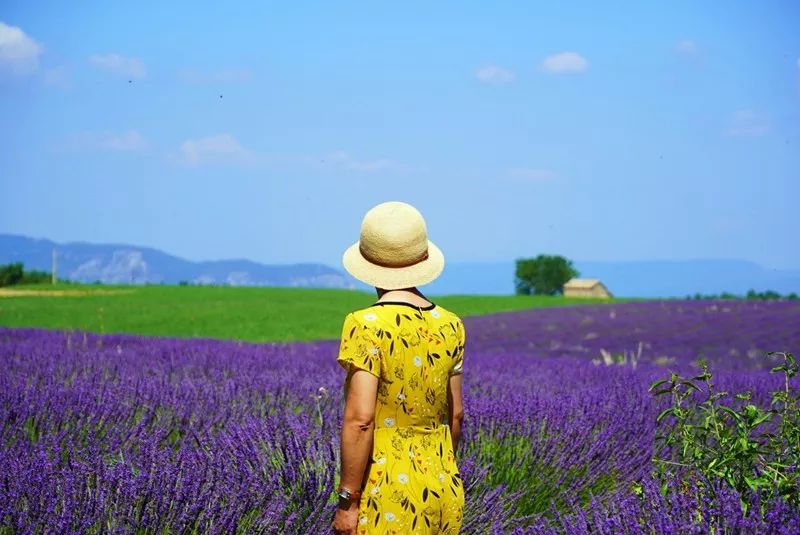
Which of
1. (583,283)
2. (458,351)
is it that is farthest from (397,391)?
(583,283)

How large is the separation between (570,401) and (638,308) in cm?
1644

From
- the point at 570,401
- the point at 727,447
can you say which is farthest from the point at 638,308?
the point at 727,447

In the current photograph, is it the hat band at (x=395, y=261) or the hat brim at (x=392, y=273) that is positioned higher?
the hat band at (x=395, y=261)

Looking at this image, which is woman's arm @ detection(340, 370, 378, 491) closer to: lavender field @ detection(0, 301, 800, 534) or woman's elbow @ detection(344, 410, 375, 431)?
woman's elbow @ detection(344, 410, 375, 431)

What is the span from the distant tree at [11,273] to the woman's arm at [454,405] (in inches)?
1464

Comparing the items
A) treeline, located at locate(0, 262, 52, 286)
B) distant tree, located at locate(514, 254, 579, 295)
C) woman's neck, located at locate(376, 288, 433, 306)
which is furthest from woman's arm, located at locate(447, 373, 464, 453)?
distant tree, located at locate(514, 254, 579, 295)

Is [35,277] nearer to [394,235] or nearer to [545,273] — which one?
[545,273]

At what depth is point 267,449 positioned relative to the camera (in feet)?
11.9

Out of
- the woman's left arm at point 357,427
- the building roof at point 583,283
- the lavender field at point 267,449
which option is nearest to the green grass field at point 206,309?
the building roof at point 583,283

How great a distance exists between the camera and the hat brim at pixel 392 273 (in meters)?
2.50

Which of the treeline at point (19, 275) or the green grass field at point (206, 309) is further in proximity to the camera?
the treeline at point (19, 275)

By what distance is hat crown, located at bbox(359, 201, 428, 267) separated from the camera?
2.51 m

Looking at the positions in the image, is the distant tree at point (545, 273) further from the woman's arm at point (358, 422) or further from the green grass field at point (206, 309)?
the woman's arm at point (358, 422)

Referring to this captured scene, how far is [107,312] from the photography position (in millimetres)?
25031
